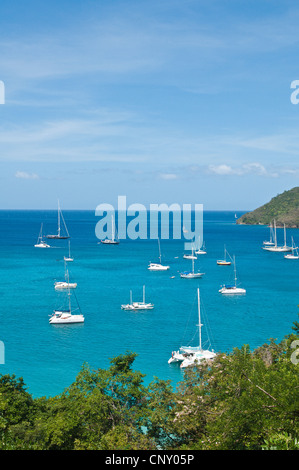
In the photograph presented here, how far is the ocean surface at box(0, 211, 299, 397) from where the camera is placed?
34938mm

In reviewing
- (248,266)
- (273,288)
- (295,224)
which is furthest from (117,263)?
(295,224)

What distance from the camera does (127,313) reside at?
48.9 m

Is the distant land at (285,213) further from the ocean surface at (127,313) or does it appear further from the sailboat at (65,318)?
the sailboat at (65,318)

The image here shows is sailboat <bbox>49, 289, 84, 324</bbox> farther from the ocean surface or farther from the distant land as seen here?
the distant land

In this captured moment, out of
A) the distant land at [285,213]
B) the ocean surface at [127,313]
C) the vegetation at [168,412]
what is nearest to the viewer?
the vegetation at [168,412]

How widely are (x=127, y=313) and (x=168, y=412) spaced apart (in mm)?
31892

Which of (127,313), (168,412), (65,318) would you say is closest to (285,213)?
→ (127,313)

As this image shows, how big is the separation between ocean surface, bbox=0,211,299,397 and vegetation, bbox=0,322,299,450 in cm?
1187

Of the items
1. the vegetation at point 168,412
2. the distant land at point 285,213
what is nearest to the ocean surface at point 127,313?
the vegetation at point 168,412

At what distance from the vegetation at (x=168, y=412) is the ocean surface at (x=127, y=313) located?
11871mm

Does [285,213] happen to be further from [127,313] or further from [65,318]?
[65,318]

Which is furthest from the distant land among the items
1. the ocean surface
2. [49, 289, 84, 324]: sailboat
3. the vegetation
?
the vegetation

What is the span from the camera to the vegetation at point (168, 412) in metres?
11.9

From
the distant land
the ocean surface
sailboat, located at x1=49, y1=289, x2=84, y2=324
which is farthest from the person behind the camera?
the distant land
